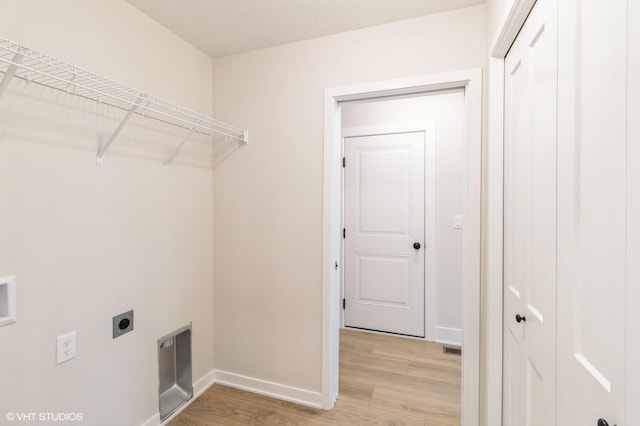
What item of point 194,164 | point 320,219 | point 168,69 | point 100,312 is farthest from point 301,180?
point 100,312

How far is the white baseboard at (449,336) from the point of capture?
2852 mm

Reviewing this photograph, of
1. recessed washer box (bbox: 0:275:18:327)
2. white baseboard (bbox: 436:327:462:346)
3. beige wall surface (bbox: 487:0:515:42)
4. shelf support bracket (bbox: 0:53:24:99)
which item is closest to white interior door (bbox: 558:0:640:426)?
beige wall surface (bbox: 487:0:515:42)

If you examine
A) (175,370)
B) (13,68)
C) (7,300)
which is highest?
(13,68)

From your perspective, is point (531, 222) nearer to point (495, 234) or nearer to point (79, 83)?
point (495, 234)

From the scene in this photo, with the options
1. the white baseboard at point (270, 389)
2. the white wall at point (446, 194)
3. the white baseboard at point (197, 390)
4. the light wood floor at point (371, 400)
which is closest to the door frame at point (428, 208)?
the white wall at point (446, 194)

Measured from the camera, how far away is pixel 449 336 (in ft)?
9.45

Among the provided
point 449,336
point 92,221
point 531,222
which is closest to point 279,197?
point 92,221

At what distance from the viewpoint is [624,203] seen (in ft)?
1.92

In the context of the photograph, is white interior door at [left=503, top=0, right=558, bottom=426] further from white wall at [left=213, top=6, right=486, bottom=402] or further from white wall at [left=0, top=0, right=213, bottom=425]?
white wall at [left=0, top=0, right=213, bottom=425]

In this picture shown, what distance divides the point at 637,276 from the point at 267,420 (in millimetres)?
2009

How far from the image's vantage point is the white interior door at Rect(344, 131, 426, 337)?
2.96 m

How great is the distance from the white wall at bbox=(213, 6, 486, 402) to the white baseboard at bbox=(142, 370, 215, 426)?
106mm

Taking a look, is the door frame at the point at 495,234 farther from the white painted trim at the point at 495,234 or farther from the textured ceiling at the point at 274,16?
the textured ceiling at the point at 274,16

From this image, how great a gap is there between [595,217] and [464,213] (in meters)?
1.00
